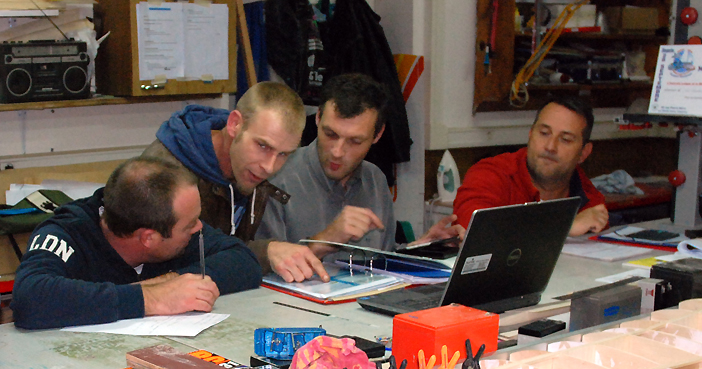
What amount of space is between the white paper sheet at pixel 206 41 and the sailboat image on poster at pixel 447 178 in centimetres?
134

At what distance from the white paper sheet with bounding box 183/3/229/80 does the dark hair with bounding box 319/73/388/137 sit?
4.14 ft

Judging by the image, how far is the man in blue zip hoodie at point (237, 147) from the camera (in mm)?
2283

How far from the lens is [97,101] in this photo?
354 centimetres

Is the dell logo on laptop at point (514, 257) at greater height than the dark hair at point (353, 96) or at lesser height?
lesser

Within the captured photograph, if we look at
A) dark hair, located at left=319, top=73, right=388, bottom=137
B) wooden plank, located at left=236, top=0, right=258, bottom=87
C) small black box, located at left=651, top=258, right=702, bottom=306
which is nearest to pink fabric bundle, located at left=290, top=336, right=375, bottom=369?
small black box, located at left=651, top=258, right=702, bottom=306

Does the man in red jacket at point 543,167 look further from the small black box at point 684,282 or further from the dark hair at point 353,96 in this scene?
the small black box at point 684,282

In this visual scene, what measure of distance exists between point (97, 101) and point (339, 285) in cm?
199

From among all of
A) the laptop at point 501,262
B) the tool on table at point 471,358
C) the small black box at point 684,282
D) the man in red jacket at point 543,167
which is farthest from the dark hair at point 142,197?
the man in red jacket at point 543,167

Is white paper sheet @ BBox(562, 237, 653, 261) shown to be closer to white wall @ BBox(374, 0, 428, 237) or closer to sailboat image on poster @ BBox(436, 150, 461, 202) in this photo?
sailboat image on poster @ BBox(436, 150, 461, 202)

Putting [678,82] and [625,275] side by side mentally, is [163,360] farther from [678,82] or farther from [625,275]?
[678,82]

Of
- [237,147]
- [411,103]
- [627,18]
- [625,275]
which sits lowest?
[625,275]

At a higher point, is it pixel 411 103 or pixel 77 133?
pixel 411 103

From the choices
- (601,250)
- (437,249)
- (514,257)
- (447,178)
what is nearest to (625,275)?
(601,250)

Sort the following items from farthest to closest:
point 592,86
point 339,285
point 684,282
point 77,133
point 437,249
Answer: point 592,86 → point 77,133 → point 437,249 → point 339,285 → point 684,282
